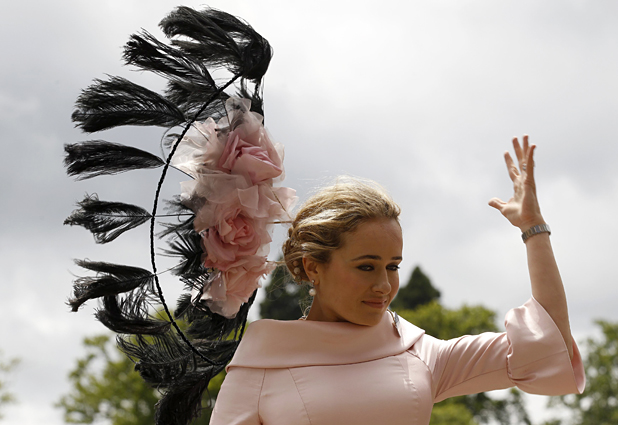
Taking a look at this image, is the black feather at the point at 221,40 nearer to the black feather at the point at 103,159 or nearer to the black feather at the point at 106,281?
the black feather at the point at 103,159

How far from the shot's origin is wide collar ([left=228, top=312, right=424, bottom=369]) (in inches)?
107

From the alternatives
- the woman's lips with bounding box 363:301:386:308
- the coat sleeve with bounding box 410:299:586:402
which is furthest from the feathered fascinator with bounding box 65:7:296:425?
the coat sleeve with bounding box 410:299:586:402

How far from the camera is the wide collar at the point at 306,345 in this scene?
107 inches

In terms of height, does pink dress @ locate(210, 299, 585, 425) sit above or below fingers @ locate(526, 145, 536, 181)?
below

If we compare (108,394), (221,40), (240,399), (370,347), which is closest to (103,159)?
(221,40)

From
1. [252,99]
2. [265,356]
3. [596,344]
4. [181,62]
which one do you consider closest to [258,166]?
[252,99]

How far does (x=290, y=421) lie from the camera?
8.29 ft

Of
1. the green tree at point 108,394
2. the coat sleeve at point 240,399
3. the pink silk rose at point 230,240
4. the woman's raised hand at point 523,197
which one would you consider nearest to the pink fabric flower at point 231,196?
the pink silk rose at point 230,240

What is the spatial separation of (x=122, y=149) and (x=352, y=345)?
129cm

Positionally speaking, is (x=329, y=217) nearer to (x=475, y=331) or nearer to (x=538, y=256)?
(x=538, y=256)

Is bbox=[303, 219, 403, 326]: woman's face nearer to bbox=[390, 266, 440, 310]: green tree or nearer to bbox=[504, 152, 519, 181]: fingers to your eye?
bbox=[504, 152, 519, 181]: fingers

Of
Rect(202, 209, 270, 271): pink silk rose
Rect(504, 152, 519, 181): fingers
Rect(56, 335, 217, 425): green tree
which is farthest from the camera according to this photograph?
Rect(56, 335, 217, 425): green tree

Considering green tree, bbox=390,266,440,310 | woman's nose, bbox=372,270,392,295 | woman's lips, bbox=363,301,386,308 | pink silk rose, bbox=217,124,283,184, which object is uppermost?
green tree, bbox=390,266,440,310

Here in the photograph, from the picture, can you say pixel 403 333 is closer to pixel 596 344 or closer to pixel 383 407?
pixel 383 407
